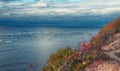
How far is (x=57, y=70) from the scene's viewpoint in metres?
18.4

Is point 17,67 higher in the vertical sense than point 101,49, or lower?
lower

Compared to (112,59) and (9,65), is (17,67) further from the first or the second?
(112,59)

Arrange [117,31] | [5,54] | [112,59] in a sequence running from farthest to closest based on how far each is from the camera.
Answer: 1. [5,54]
2. [117,31]
3. [112,59]

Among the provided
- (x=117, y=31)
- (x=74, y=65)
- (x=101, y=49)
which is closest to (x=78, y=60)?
(x=74, y=65)

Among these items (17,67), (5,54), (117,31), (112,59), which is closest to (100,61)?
(112,59)

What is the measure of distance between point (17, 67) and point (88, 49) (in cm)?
3507

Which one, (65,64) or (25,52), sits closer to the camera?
(65,64)

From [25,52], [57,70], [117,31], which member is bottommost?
[25,52]

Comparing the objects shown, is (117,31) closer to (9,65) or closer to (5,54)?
(9,65)

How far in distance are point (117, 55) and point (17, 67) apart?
3792 centimetres

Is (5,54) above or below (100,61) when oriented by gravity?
below

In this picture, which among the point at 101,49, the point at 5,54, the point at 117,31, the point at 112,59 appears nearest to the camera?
the point at 112,59

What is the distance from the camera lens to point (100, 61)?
A: 688 inches

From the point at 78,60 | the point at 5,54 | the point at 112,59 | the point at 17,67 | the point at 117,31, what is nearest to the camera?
the point at 112,59
